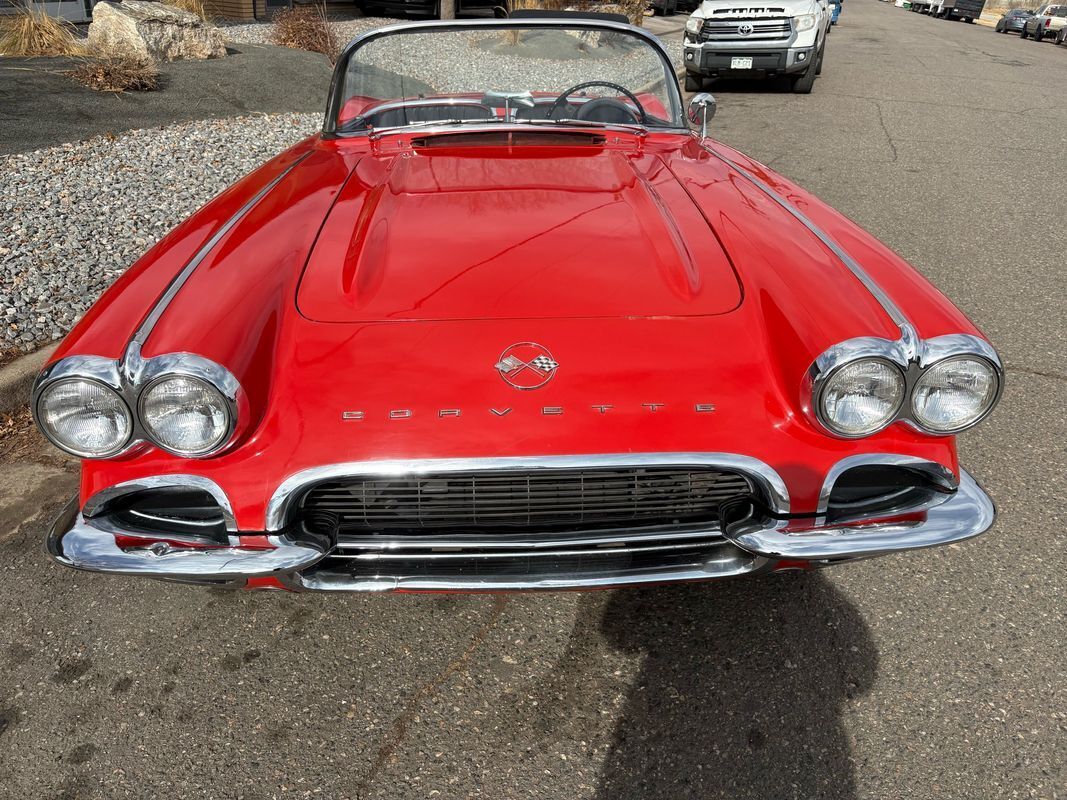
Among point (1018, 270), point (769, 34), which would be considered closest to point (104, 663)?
point (1018, 270)

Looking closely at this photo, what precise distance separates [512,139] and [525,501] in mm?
1552

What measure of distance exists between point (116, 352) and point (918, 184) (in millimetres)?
6084

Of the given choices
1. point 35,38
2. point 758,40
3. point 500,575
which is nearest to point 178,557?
point 500,575

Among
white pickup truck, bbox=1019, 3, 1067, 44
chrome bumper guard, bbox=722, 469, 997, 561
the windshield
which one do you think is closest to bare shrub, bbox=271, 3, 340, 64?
the windshield

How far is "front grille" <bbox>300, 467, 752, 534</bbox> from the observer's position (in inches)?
67.1

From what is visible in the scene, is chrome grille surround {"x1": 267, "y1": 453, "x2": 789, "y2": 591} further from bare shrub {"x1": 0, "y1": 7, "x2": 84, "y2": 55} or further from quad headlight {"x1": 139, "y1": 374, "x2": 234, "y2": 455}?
bare shrub {"x1": 0, "y1": 7, "x2": 84, "y2": 55}

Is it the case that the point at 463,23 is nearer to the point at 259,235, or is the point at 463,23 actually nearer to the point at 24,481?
the point at 259,235

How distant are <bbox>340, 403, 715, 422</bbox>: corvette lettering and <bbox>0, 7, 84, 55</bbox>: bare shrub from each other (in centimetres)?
847

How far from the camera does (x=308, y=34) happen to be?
9.86 meters

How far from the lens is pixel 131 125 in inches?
257

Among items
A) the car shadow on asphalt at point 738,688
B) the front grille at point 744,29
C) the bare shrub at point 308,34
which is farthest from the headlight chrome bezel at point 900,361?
the bare shrub at point 308,34

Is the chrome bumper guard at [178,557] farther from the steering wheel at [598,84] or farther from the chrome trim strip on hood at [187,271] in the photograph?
the steering wheel at [598,84]

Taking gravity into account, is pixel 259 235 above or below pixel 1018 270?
above

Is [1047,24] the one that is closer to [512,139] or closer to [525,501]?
[512,139]
